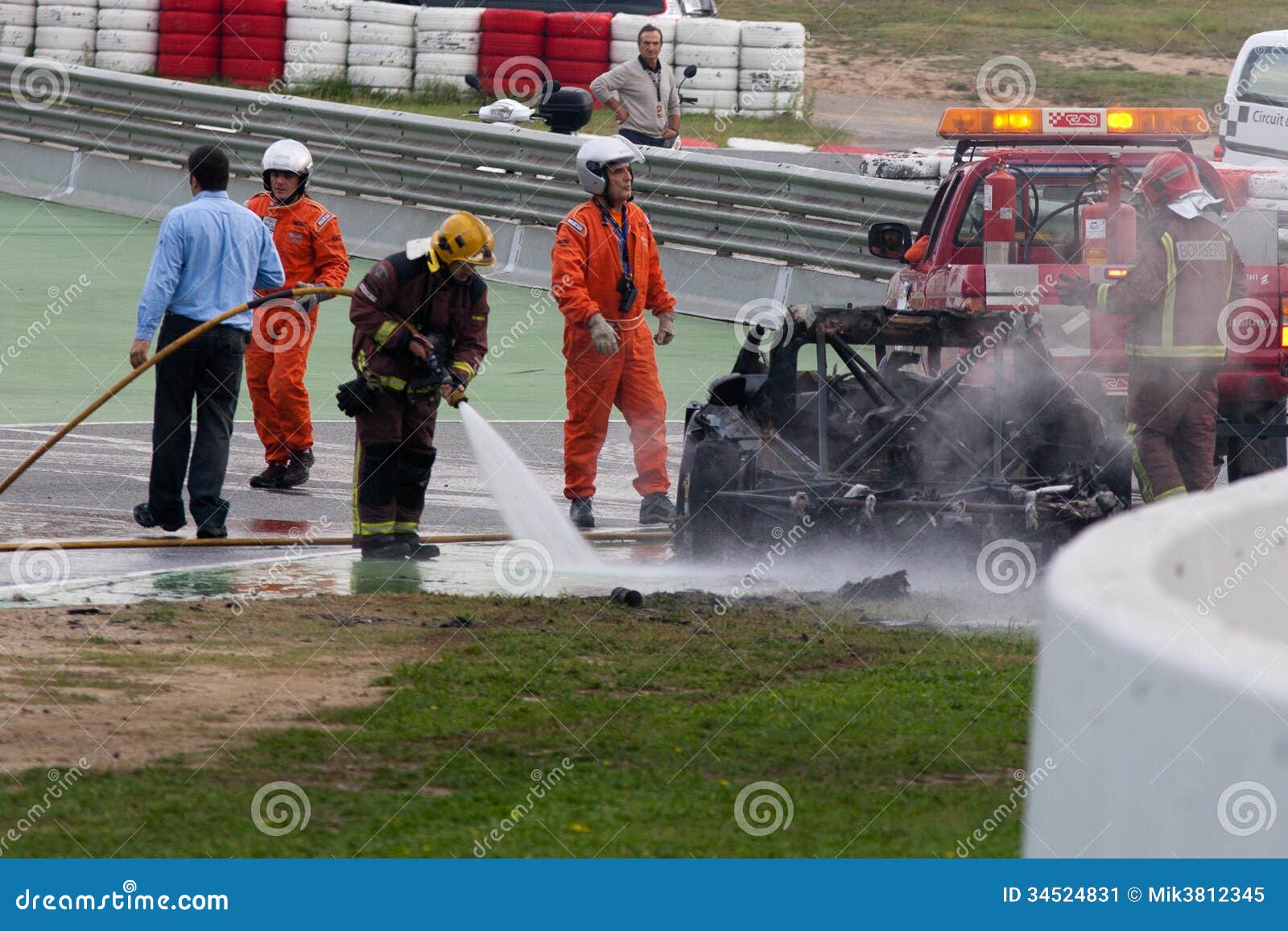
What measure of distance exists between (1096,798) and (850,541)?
5509 mm

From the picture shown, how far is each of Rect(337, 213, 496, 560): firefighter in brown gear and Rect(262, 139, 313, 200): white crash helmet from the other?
6.86ft

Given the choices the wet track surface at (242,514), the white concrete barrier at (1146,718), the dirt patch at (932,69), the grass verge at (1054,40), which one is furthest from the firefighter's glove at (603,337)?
the dirt patch at (932,69)

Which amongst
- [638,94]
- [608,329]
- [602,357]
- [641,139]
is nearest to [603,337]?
[608,329]

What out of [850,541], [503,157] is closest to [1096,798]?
[850,541]

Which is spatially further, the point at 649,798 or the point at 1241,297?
the point at 1241,297

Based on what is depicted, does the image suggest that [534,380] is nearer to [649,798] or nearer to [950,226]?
[950,226]

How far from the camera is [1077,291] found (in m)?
9.71

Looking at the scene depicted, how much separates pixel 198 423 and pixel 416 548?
125cm

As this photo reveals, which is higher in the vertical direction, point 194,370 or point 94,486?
point 194,370

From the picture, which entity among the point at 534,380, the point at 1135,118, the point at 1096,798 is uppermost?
the point at 1135,118

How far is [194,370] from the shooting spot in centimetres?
980

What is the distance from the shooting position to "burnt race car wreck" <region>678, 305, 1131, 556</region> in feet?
28.4

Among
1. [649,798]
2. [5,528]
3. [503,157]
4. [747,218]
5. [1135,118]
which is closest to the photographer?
[649,798]

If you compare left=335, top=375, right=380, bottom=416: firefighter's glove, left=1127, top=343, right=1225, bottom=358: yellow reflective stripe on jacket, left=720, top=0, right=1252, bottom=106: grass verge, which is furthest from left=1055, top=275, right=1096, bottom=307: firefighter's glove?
left=720, top=0, right=1252, bottom=106: grass verge
